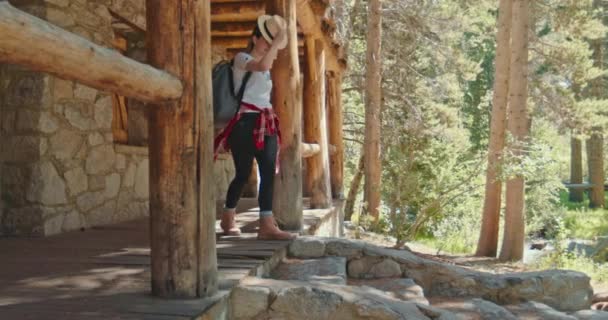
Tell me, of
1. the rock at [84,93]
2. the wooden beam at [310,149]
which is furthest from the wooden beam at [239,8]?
the rock at [84,93]

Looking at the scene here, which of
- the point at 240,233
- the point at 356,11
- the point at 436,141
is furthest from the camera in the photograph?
the point at 356,11

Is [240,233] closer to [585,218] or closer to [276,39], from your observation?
[276,39]

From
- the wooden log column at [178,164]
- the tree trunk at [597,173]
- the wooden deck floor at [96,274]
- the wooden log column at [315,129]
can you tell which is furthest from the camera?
the tree trunk at [597,173]

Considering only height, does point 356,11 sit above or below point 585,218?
above

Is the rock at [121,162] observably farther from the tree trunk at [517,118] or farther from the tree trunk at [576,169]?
the tree trunk at [576,169]

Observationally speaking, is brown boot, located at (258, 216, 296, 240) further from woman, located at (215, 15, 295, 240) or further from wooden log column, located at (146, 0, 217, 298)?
wooden log column, located at (146, 0, 217, 298)

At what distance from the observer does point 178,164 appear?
9.11ft

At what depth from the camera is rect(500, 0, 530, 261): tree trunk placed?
11398 mm

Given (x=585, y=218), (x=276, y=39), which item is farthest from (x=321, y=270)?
(x=585, y=218)

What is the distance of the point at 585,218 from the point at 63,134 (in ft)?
65.4

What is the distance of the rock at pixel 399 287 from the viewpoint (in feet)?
13.2

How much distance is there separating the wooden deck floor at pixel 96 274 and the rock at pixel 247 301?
7cm

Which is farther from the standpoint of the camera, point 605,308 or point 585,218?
point 585,218

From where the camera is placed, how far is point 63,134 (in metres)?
5.09
